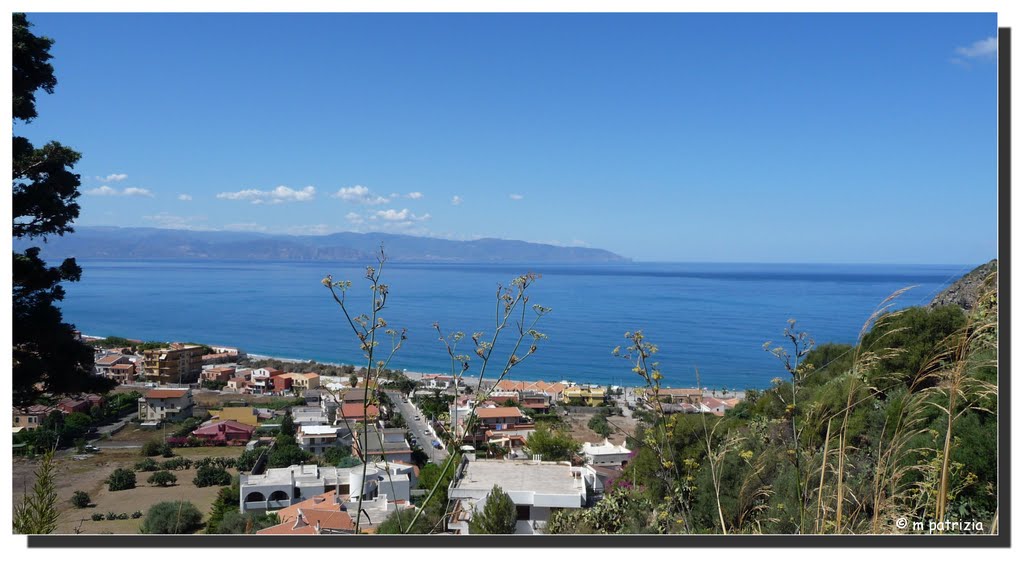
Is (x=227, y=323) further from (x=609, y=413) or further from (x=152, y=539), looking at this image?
(x=152, y=539)

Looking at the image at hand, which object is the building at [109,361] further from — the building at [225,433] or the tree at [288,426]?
the tree at [288,426]

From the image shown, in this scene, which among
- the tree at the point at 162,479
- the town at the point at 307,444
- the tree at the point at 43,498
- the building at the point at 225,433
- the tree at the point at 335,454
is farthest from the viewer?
the building at the point at 225,433

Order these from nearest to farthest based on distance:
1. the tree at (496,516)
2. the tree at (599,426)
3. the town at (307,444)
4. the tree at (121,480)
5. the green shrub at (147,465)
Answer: the town at (307,444) < the tree at (496,516) < the tree at (121,480) < the green shrub at (147,465) < the tree at (599,426)

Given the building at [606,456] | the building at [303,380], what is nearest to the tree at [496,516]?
the building at [606,456]

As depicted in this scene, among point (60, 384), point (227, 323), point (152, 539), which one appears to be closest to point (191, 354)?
point (227, 323)

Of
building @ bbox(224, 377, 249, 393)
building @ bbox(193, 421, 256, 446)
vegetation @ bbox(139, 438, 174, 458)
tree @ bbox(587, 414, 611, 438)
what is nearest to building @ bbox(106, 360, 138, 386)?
vegetation @ bbox(139, 438, 174, 458)

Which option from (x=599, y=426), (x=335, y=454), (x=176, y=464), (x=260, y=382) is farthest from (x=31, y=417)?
(x=260, y=382)
